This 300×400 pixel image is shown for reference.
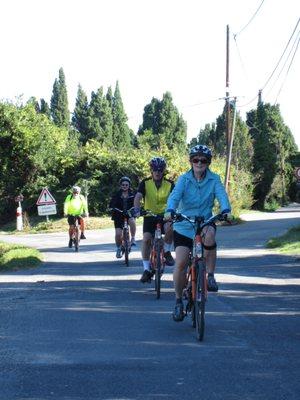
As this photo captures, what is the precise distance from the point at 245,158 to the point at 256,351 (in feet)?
178

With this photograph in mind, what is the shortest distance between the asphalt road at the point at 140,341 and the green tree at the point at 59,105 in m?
53.5

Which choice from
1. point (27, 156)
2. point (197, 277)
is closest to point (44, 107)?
point (27, 156)

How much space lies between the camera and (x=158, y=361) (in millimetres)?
5660

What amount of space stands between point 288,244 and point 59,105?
48.7 metres

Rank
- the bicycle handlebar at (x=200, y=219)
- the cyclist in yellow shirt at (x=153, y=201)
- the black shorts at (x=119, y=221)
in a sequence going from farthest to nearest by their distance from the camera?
the black shorts at (x=119, y=221)
the cyclist in yellow shirt at (x=153, y=201)
the bicycle handlebar at (x=200, y=219)

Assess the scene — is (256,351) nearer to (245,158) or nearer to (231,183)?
(231,183)

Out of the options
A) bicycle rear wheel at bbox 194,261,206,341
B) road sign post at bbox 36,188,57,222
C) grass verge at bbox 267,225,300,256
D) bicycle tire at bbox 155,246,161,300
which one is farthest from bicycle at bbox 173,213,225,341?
road sign post at bbox 36,188,57,222

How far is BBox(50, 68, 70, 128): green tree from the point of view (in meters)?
64.4

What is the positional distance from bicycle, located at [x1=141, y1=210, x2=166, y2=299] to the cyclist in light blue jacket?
2.08 metres

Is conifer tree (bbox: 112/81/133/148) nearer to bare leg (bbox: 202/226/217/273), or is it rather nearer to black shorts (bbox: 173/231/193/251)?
black shorts (bbox: 173/231/193/251)

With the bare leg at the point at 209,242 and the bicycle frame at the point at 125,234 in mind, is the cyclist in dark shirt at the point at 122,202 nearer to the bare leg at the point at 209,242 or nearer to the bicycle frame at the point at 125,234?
the bicycle frame at the point at 125,234

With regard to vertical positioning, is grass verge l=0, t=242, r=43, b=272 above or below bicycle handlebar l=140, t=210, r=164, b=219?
below

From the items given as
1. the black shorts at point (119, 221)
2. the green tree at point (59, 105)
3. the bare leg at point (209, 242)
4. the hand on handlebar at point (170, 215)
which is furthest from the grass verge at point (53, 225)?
the green tree at point (59, 105)

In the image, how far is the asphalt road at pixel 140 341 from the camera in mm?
4934
